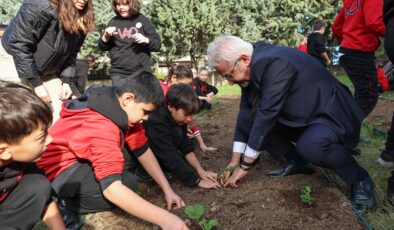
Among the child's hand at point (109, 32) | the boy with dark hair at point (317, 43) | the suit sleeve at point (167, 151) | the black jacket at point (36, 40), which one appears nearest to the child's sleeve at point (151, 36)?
the child's hand at point (109, 32)

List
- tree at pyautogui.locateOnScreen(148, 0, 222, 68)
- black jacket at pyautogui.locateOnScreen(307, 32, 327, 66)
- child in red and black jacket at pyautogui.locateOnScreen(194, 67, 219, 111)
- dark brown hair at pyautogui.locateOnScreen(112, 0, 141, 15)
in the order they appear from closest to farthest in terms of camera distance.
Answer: dark brown hair at pyautogui.locateOnScreen(112, 0, 141, 15) < child in red and black jacket at pyautogui.locateOnScreen(194, 67, 219, 111) < black jacket at pyautogui.locateOnScreen(307, 32, 327, 66) < tree at pyautogui.locateOnScreen(148, 0, 222, 68)

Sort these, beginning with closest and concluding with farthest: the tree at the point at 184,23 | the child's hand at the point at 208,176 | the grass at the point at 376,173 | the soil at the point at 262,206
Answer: the grass at the point at 376,173 → the soil at the point at 262,206 → the child's hand at the point at 208,176 → the tree at the point at 184,23

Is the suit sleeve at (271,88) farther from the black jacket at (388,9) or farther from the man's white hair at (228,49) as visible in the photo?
the black jacket at (388,9)

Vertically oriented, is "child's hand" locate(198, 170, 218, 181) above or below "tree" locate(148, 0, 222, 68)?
above

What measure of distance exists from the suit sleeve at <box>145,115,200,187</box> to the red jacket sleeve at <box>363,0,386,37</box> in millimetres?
1984

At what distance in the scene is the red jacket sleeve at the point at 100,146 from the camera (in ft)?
5.78

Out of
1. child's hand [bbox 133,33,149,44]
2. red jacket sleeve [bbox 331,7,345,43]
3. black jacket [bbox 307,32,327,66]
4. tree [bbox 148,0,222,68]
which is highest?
red jacket sleeve [bbox 331,7,345,43]

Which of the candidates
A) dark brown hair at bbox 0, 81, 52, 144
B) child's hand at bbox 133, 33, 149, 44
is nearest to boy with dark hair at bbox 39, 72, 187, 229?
dark brown hair at bbox 0, 81, 52, 144

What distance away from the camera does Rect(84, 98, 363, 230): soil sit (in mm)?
2084

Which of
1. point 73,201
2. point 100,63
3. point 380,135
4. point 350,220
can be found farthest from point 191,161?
point 100,63

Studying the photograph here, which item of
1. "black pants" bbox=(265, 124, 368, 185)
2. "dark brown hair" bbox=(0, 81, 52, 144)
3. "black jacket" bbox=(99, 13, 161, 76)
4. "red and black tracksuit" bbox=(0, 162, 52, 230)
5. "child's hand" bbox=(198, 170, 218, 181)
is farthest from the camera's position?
"black jacket" bbox=(99, 13, 161, 76)

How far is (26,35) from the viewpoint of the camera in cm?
263

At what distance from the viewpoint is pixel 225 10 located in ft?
49.8

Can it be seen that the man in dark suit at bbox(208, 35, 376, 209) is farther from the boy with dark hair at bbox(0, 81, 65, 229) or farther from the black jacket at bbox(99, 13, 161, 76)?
the black jacket at bbox(99, 13, 161, 76)
